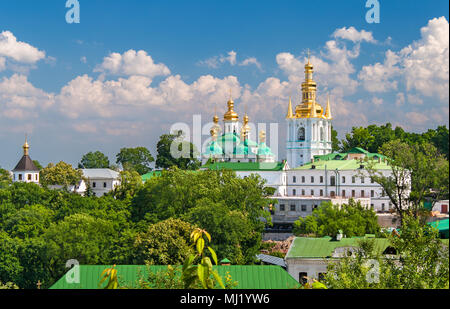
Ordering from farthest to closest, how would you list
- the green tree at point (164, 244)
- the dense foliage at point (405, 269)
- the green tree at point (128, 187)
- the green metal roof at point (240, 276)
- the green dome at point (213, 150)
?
the green dome at point (213, 150) < the green tree at point (128, 187) < the green tree at point (164, 244) < the green metal roof at point (240, 276) < the dense foliage at point (405, 269)

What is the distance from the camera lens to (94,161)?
73.9 metres

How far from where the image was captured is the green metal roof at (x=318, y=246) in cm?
2116

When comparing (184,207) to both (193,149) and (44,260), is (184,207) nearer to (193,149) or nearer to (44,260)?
(44,260)

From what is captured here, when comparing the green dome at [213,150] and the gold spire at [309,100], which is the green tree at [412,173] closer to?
the gold spire at [309,100]

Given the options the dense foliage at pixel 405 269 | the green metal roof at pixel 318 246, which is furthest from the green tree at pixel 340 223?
the dense foliage at pixel 405 269

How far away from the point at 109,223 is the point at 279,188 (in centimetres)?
2590

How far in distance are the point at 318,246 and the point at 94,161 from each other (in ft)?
181

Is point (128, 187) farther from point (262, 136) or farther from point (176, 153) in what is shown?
point (262, 136)

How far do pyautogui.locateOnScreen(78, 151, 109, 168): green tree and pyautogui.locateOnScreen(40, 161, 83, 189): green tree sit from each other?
56.9 ft

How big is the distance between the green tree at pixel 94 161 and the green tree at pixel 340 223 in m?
43.7

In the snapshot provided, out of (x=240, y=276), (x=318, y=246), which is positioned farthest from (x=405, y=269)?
(x=318, y=246)

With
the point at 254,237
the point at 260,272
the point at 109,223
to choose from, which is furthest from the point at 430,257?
Answer: the point at 109,223

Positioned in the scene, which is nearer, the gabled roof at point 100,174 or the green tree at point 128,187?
the green tree at point 128,187

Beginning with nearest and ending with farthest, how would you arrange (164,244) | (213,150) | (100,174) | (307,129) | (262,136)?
(164,244) < (100,174) < (307,129) < (213,150) < (262,136)
